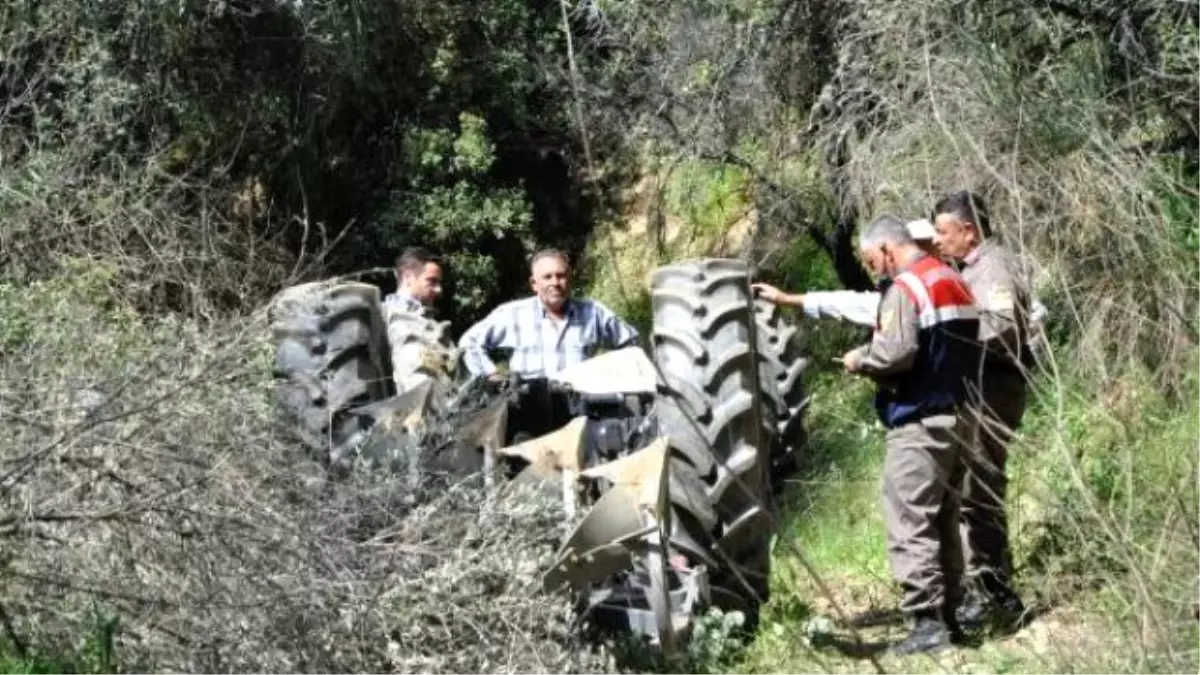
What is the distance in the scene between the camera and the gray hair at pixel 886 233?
6.71 meters

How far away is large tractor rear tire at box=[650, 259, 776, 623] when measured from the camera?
6.66m

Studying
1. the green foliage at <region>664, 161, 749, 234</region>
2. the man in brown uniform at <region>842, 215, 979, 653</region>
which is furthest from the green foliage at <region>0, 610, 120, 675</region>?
the green foliage at <region>664, 161, 749, 234</region>

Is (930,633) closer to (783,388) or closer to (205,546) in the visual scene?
(205,546)

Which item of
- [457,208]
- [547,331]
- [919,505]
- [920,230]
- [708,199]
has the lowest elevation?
[919,505]

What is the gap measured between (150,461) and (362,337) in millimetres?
2212

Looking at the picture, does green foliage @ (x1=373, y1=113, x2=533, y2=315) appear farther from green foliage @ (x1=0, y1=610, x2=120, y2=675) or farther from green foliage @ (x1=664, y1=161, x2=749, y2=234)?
green foliage @ (x1=0, y1=610, x2=120, y2=675)

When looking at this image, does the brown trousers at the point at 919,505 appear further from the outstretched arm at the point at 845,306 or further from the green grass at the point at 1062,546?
the outstretched arm at the point at 845,306

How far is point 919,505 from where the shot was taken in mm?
6613

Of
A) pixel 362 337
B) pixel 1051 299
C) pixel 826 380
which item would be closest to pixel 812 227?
pixel 826 380

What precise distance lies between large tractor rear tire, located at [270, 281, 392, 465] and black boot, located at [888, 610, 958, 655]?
2096 mm

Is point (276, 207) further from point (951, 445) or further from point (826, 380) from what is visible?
point (951, 445)

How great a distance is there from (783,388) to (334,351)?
2.87 m

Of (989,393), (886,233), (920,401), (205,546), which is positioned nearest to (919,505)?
(920,401)

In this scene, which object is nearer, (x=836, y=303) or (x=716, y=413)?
(x=716, y=413)
